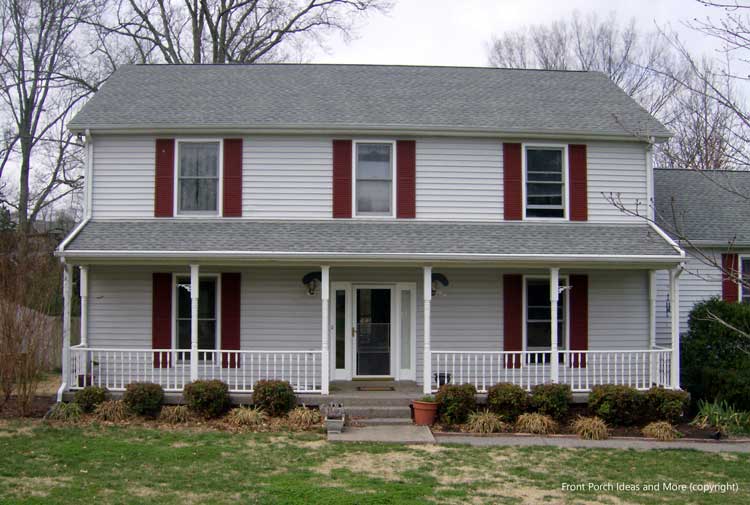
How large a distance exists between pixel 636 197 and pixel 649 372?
3657 mm

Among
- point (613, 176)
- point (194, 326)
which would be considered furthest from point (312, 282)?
point (613, 176)

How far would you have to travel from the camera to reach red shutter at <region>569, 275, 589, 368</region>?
14594 mm

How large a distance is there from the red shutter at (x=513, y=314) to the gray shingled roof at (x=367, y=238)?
1069 mm

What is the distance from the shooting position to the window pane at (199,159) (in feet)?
48.0

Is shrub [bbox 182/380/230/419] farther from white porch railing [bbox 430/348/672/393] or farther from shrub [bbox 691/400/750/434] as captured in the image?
shrub [bbox 691/400/750/434]

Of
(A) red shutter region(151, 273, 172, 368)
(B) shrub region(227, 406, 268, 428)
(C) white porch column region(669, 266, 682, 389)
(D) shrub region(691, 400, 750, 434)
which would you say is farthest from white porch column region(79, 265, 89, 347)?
(D) shrub region(691, 400, 750, 434)

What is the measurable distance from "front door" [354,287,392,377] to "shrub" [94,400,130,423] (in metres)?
4.59

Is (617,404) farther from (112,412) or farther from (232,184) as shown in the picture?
(112,412)

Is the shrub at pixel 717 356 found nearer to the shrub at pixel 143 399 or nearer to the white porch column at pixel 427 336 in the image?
the white porch column at pixel 427 336

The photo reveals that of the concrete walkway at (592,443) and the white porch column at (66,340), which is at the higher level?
the white porch column at (66,340)

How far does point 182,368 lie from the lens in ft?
45.0

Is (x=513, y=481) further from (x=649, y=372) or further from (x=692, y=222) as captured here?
(x=692, y=222)

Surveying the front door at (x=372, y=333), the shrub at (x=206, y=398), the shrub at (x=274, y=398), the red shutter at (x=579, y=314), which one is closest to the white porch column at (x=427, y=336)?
the front door at (x=372, y=333)

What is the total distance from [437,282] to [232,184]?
4.65 m
